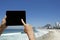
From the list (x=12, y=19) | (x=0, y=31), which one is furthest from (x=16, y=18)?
(x=0, y=31)

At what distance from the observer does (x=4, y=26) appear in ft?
8.34

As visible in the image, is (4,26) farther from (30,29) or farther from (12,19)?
(30,29)

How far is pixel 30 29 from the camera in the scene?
246cm

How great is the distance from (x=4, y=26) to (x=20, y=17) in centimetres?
24

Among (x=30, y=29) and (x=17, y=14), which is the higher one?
(x=17, y=14)

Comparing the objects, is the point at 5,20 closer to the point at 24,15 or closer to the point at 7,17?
the point at 7,17

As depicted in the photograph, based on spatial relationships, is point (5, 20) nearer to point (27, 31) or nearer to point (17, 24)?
point (17, 24)

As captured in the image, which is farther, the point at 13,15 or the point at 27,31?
the point at 13,15

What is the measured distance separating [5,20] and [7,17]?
2.0 inches

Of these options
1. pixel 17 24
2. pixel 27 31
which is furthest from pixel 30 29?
pixel 17 24

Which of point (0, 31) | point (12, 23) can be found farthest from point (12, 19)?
point (0, 31)

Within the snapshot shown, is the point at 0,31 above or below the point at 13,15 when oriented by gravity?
below

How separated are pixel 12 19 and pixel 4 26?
152 millimetres

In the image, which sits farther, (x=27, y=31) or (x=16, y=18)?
(x=16, y=18)
